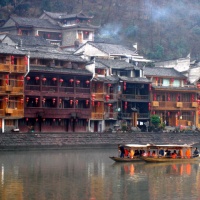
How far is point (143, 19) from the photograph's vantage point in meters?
160

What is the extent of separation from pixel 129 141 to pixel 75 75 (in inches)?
400

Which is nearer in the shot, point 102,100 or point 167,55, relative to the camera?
point 102,100

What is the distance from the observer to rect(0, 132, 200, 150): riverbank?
80000 millimetres

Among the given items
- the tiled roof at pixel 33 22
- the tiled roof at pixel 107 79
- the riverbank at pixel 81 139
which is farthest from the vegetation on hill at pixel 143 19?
the riverbank at pixel 81 139

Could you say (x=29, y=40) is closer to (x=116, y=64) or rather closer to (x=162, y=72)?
(x=116, y=64)

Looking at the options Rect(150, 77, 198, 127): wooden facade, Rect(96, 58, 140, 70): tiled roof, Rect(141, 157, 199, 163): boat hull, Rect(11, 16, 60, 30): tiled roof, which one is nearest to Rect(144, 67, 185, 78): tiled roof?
Rect(150, 77, 198, 127): wooden facade

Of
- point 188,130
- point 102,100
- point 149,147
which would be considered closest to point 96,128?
point 102,100

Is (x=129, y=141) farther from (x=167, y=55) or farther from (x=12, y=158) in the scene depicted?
(x=167, y=55)

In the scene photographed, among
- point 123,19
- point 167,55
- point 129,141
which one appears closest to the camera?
point 129,141

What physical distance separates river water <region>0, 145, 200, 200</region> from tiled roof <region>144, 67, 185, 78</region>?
2743 centimetres

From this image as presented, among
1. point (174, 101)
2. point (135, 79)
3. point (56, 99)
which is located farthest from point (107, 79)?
point (174, 101)

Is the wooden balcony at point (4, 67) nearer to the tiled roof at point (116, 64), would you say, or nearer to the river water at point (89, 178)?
the river water at point (89, 178)

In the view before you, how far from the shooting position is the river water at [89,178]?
4956cm

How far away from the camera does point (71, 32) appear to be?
125000 mm
